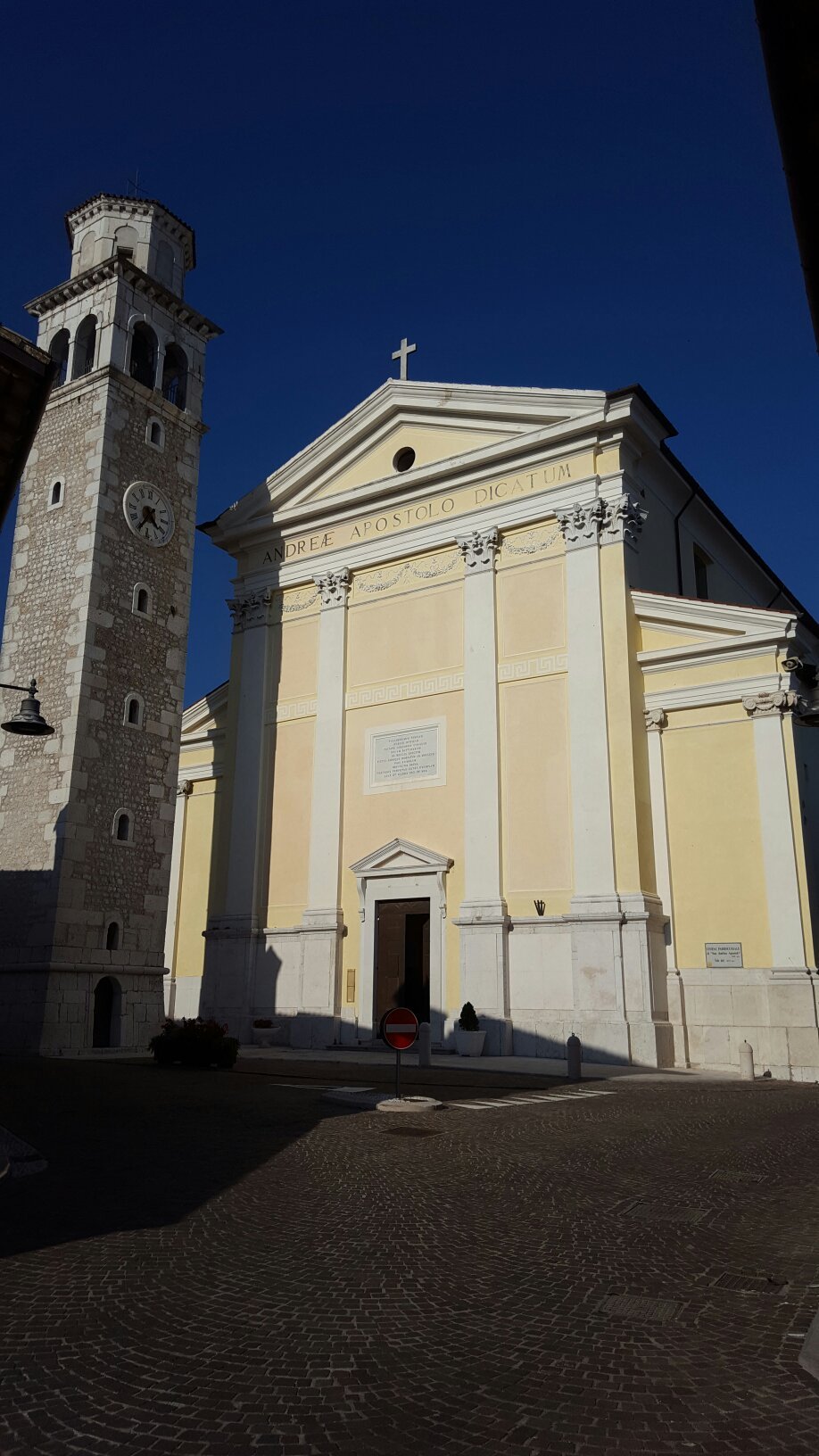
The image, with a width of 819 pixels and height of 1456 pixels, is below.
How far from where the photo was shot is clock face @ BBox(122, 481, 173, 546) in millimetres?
24797

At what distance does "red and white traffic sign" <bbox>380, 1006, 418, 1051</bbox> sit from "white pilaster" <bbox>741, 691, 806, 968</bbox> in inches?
432

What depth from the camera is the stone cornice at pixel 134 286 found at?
26156mm

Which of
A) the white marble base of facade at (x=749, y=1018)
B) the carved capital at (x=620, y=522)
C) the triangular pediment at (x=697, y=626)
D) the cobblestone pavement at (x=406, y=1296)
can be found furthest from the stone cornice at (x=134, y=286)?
the cobblestone pavement at (x=406, y=1296)

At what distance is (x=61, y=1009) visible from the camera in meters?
20.6

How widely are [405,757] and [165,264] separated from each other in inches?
596

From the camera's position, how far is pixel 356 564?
28297 millimetres

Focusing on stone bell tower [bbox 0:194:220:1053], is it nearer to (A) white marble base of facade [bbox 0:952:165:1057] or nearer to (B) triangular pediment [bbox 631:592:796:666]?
(A) white marble base of facade [bbox 0:952:165:1057]

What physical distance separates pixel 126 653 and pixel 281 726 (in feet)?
19.1

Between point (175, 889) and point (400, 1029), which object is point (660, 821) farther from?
point (175, 889)

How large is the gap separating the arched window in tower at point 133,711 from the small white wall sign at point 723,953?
44.4 ft

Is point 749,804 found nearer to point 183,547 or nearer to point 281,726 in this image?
point 281,726

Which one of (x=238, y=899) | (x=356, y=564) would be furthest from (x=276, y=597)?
(x=238, y=899)

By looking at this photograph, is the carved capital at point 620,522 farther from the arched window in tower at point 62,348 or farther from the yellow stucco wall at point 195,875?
the arched window in tower at point 62,348

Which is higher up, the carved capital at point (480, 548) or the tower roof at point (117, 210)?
the tower roof at point (117, 210)
